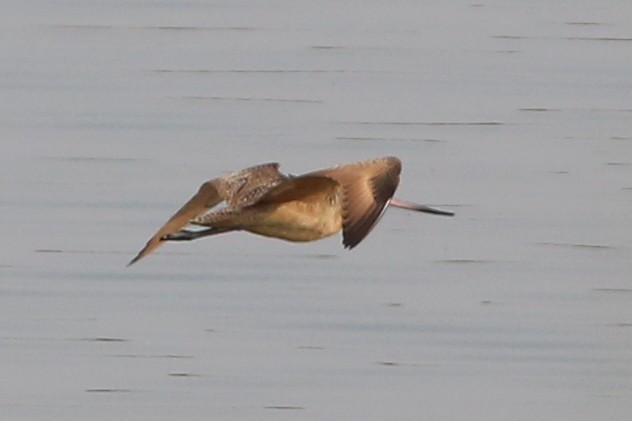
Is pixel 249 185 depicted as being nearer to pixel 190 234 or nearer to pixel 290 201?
pixel 290 201

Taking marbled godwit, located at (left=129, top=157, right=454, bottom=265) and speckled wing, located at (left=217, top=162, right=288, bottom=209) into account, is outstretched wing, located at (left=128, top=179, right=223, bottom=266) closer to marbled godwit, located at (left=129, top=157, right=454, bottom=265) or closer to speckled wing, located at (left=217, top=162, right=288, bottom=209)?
marbled godwit, located at (left=129, top=157, right=454, bottom=265)

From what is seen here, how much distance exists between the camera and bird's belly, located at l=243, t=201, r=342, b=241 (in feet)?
22.4

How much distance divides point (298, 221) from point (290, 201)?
0.07 meters

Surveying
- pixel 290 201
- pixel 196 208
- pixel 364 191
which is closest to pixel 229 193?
pixel 290 201

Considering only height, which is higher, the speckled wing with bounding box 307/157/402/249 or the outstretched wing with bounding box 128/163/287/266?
the speckled wing with bounding box 307/157/402/249

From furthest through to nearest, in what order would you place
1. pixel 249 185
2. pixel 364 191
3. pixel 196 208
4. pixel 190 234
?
pixel 196 208 → pixel 249 185 → pixel 190 234 → pixel 364 191

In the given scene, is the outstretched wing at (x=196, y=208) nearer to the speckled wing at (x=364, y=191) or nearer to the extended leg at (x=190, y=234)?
the extended leg at (x=190, y=234)

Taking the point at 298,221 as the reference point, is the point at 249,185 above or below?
above

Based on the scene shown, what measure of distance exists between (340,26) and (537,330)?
176 inches

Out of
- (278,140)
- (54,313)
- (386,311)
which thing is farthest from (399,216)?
(54,313)

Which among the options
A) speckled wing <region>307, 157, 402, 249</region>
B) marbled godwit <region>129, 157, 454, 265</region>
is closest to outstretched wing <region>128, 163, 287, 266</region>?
marbled godwit <region>129, 157, 454, 265</region>

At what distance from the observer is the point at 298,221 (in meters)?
6.89

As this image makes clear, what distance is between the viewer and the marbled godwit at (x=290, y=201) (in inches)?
258

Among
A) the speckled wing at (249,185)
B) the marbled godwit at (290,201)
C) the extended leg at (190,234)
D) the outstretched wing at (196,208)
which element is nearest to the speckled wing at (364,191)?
the marbled godwit at (290,201)
